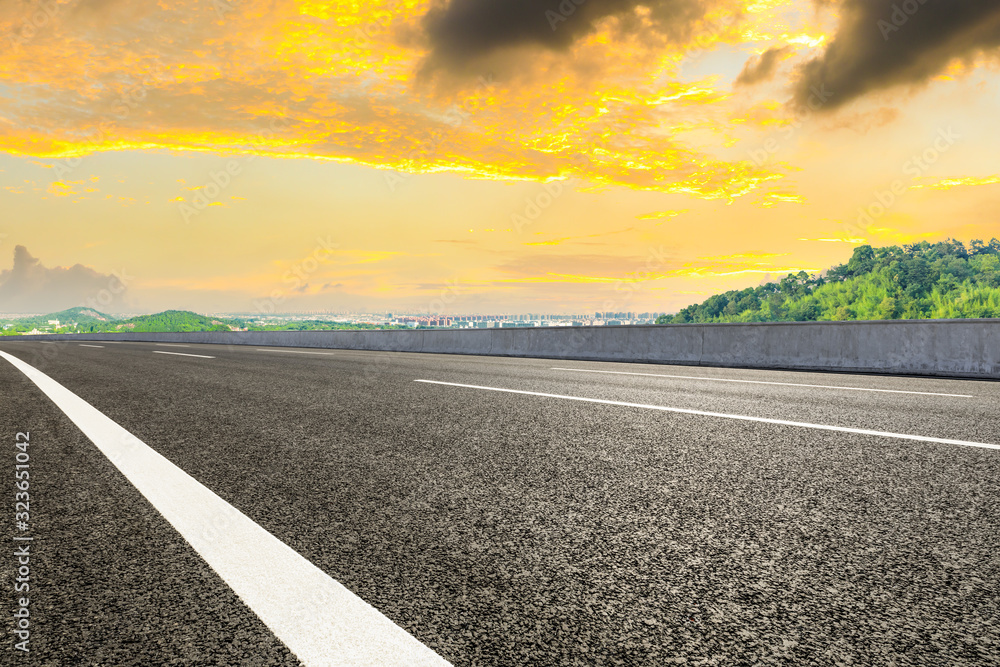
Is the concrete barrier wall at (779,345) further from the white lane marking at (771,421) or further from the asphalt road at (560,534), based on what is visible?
the white lane marking at (771,421)

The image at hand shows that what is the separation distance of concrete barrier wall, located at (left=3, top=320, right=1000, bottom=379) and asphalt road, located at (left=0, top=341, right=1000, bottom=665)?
5427 mm

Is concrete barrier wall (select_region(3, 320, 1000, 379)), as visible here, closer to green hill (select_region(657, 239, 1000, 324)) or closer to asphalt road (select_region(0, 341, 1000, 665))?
asphalt road (select_region(0, 341, 1000, 665))

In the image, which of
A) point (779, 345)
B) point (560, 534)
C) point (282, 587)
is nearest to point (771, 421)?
point (560, 534)

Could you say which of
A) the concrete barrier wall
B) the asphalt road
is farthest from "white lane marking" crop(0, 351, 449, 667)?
the concrete barrier wall

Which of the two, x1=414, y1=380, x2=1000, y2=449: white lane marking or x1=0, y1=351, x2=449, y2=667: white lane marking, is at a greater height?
x1=414, y1=380, x2=1000, y2=449: white lane marking

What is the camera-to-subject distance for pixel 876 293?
274ft

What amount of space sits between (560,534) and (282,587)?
1138mm

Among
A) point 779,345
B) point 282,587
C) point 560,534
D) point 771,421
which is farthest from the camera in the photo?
point 779,345

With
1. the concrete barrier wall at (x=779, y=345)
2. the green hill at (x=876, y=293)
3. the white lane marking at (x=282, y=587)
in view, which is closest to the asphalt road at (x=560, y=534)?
the white lane marking at (x=282, y=587)

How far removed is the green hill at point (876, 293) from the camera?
78812mm

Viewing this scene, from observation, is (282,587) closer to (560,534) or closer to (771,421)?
(560,534)

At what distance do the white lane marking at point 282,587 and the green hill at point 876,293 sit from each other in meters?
73.5

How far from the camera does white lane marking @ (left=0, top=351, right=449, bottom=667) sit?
1.86 metres

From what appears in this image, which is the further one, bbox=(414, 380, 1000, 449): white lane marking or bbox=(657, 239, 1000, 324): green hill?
bbox=(657, 239, 1000, 324): green hill
